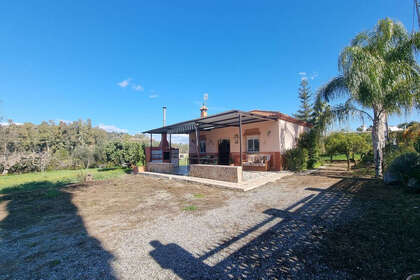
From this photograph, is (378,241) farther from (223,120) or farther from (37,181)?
(37,181)

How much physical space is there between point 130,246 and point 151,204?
241 cm

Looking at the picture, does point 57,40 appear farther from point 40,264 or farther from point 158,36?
point 40,264

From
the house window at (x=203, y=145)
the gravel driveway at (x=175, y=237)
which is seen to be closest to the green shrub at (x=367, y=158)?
the gravel driveway at (x=175, y=237)

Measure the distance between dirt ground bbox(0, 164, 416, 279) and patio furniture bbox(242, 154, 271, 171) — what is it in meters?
4.91

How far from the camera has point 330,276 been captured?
196 cm

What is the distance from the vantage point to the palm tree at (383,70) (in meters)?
6.40

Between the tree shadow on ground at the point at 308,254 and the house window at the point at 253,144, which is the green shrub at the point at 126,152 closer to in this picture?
the house window at the point at 253,144

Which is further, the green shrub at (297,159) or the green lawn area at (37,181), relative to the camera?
the green shrub at (297,159)

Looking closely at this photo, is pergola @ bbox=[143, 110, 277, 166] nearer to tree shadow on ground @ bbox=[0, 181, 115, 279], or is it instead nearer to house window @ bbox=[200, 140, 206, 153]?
house window @ bbox=[200, 140, 206, 153]

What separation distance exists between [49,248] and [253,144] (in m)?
10.8

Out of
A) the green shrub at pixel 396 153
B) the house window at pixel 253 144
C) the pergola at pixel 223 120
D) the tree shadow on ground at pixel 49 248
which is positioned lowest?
the tree shadow on ground at pixel 49 248

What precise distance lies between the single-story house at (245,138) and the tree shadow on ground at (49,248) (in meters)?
6.09

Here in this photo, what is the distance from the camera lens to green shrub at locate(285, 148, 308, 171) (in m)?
10.0

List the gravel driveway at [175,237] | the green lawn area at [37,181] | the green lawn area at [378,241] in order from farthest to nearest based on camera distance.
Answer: the green lawn area at [37,181] → the gravel driveway at [175,237] → the green lawn area at [378,241]
